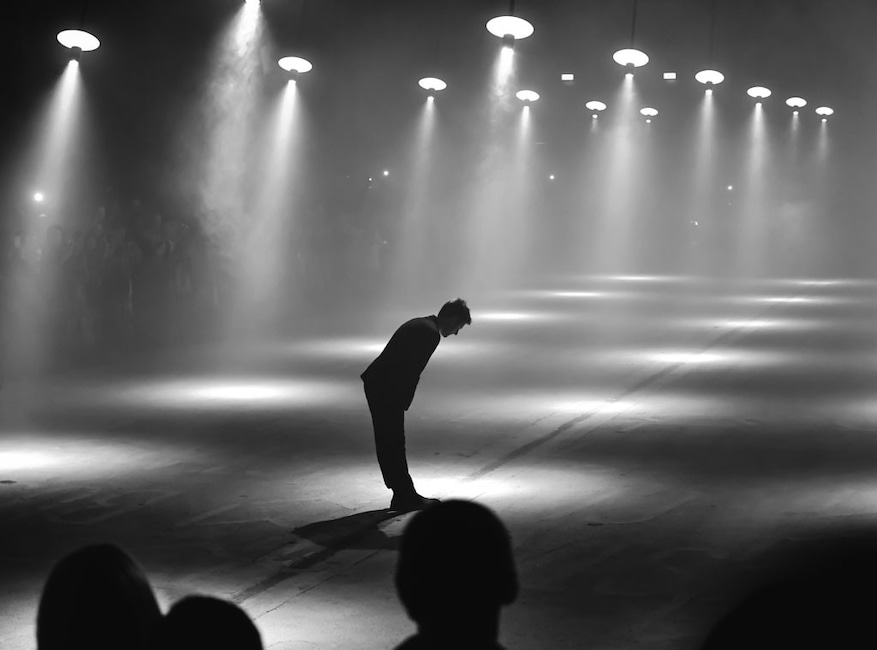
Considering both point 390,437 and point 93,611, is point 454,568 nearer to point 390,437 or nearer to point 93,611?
point 93,611

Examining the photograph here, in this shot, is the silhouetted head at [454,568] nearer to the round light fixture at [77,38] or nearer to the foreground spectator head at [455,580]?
the foreground spectator head at [455,580]

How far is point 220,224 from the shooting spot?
23547 mm

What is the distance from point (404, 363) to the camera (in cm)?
852

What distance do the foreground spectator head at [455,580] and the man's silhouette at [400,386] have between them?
252 inches

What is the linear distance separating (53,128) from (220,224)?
5013mm

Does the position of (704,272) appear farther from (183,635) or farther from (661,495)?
(183,635)

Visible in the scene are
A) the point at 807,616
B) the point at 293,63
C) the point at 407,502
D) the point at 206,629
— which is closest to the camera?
the point at 807,616

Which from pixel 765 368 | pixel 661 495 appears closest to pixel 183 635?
pixel 661 495

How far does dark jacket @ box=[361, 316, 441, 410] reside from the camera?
8484 mm

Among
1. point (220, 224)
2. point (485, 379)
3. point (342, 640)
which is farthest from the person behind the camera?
point (220, 224)

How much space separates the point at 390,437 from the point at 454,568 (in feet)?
21.3

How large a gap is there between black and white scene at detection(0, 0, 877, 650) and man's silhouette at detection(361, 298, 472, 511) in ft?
0.08

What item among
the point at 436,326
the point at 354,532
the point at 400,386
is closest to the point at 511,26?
the point at 436,326

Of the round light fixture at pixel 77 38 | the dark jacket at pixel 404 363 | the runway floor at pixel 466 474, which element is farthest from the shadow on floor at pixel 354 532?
the round light fixture at pixel 77 38
